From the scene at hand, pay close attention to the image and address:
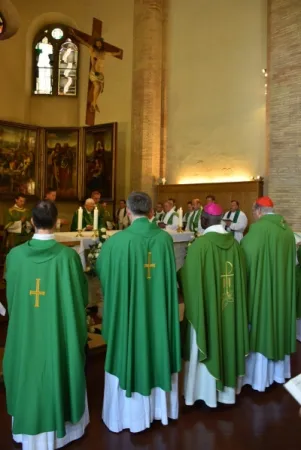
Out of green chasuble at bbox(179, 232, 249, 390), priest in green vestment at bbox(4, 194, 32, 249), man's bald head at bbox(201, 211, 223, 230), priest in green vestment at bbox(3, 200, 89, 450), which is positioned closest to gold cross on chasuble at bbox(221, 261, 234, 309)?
green chasuble at bbox(179, 232, 249, 390)

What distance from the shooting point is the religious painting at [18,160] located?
45.5 feet

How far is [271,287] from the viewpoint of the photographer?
4.35 meters

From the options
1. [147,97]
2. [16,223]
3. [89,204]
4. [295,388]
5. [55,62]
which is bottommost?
[295,388]

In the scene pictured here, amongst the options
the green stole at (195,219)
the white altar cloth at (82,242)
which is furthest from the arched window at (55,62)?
the white altar cloth at (82,242)

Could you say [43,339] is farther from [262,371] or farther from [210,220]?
[262,371]

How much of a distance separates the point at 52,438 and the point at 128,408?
659mm

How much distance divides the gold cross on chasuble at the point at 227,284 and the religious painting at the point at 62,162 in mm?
11424

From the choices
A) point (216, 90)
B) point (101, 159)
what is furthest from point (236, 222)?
point (101, 159)

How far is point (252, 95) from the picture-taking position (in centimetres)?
1291

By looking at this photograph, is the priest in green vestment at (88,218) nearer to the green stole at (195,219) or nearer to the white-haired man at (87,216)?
the white-haired man at (87,216)

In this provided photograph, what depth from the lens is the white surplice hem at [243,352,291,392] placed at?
4.26 meters

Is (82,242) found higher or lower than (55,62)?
lower

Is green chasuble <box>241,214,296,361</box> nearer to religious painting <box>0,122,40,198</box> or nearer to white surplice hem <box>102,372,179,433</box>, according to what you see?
white surplice hem <box>102,372,179,433</box>

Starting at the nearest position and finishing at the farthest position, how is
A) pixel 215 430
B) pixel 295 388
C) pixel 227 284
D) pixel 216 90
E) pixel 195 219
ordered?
1. pixel 295 388
2. pixel 215 430
3. pixel 227 284
4. pixel 195 219
5. pixel 216 90
